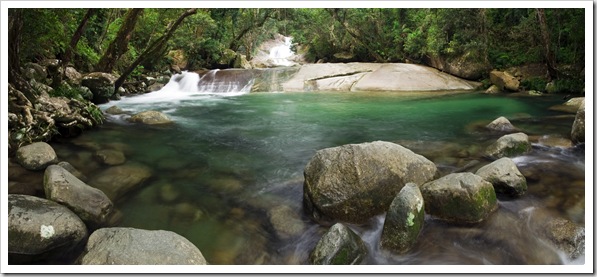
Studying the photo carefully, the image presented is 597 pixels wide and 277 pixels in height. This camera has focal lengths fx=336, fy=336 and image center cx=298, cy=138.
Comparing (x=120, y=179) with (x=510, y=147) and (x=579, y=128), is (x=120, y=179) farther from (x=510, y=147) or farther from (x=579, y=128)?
(x=579, y=128)

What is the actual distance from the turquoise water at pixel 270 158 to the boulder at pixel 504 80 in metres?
2.58

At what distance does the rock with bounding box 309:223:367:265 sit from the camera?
102 inches

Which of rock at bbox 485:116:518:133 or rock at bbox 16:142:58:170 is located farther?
rock at bbox 485:116:518:133

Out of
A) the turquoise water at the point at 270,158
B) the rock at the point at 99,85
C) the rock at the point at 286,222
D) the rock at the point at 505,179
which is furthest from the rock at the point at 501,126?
the rock at the point at 99,85

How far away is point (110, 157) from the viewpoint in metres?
4.90

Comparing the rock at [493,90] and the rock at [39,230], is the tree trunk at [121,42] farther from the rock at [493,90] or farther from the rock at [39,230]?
the rock at [493,90]

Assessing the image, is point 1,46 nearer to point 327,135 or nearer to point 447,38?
point 327,135

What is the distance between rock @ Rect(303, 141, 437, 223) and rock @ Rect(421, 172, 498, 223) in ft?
1.18

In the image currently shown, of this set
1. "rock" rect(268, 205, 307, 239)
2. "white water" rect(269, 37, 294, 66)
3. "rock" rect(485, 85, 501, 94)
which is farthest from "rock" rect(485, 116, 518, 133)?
"white water" rect(269, 37, 294, 66)

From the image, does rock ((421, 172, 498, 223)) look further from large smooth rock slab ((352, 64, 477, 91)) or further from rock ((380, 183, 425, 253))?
large smooth rock slab ((352, 64, 477, 91))

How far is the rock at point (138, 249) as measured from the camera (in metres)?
2.32

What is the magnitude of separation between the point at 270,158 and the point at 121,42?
6.80 m

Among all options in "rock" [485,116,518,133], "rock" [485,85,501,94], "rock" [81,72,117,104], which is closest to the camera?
"rock" [485,116,518,133]

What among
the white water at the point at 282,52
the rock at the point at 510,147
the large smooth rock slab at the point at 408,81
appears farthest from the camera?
the white water at the point at 282,52
